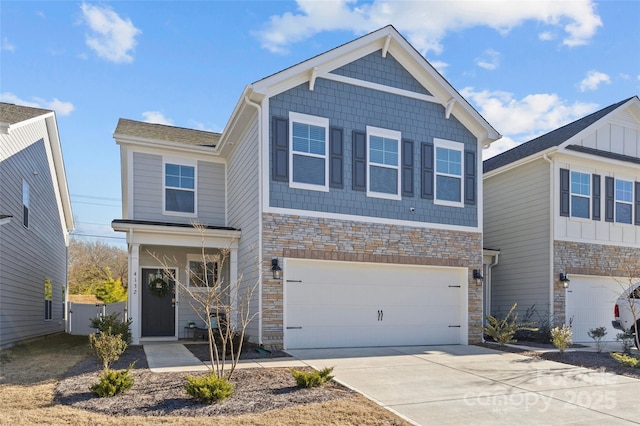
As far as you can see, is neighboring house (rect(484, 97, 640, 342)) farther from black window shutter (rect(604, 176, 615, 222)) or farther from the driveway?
the driveway

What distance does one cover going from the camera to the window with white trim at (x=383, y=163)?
40.7 ft

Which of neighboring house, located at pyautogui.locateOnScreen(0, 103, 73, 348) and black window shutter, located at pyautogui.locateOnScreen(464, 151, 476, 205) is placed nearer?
neighboring house, located at pyautogui.locateOnScreen(0, 103, 73, 348)

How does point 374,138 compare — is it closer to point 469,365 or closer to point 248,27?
point 248,27

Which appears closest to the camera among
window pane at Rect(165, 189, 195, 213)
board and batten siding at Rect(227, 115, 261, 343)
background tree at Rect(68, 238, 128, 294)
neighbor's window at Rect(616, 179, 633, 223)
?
board and batten siding at Rect(227, 115, 261, 343)

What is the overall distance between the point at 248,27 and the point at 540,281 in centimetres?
1121

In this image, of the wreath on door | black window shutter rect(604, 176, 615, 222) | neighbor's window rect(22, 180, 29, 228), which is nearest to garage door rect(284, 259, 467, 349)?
the wreath on door

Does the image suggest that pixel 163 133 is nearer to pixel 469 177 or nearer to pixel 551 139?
pixel 469 177

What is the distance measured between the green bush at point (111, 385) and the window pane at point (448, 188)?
29.6 ft

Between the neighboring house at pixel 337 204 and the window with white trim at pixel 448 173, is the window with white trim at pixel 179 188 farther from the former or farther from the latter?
the window with white trim at pixel 448 173

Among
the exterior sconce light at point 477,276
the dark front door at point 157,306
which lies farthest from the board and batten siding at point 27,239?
the exterior sconce light at point 477,276

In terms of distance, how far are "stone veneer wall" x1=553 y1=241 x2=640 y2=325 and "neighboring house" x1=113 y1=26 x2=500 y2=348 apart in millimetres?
3115

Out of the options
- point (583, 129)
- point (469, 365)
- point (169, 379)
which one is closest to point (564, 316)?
point (583, 129)

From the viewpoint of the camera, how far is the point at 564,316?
48.5 feet

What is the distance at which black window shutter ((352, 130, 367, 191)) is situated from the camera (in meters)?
12.2
